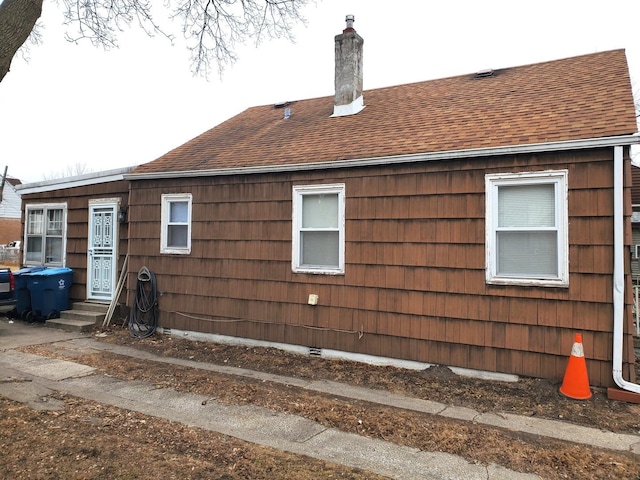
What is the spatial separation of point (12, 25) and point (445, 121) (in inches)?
223

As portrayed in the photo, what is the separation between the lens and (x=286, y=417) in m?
4.86

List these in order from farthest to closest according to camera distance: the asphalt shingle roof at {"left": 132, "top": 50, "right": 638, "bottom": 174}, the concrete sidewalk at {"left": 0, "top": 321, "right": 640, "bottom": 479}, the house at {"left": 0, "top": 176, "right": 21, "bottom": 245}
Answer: the house at {"left": 0, "top": 176, "right": 21, "bottom": 245} → the asphalt shingle roof at {"left": 132, "top": 50, "right": 638, "bottom": 174} → the concrete sidewalk at {"left": 0, "top": 321, "right": 640, "bottom": 479}

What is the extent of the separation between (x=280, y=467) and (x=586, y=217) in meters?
4.40

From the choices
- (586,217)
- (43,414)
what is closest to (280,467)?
(43,414)

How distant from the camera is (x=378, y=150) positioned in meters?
7.13

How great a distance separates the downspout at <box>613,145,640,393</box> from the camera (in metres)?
5.30

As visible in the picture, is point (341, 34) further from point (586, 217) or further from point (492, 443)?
point (492, 443)

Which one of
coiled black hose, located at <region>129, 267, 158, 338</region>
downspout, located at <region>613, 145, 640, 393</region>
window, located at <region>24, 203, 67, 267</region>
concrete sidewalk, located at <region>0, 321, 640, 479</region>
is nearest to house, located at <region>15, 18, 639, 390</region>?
downspout, located at <region>613, 145, 640, 393</region>

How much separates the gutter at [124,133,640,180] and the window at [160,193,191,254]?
1.51 ft

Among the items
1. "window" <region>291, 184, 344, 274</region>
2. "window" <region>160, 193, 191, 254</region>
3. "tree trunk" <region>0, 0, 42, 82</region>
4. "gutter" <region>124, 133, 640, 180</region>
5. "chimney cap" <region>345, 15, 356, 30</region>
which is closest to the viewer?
"tree trunk" <region>0, 0, 42, 82</region>

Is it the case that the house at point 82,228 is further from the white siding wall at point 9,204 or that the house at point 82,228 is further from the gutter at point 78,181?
the white siding wall at point 9,204

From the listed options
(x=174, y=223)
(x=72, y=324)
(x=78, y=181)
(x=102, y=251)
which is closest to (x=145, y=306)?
(x=72, y=324)

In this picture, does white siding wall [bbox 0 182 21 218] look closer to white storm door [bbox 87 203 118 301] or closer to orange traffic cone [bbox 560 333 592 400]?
white storm door [bbox 87 203 118 301]

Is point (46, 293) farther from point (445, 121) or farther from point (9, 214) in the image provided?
point (9, 214)
